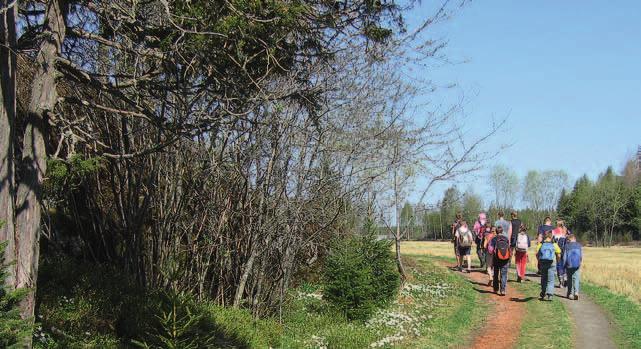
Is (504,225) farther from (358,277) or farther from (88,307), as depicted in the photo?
(88,307)

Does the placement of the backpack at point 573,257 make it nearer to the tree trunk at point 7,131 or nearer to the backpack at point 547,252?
the backpack at point 547,252

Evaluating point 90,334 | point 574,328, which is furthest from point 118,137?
point 574,328

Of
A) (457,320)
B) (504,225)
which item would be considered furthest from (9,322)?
(504,225)

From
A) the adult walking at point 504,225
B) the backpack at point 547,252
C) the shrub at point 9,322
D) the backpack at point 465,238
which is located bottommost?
the shrub at point 9,322

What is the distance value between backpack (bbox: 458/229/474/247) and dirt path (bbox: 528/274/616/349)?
4866mm

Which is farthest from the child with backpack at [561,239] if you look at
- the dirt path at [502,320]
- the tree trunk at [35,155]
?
the tree trunk at [35,155]

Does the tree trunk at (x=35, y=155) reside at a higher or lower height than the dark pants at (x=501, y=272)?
higher

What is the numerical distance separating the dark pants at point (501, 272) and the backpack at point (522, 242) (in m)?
1.54

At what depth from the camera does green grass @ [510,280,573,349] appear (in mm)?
11251

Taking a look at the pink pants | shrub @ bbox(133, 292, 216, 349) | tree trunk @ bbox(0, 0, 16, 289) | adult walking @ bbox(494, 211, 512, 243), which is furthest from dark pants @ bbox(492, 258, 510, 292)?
tree trunk @ bbox(0, 0, 16, 289)

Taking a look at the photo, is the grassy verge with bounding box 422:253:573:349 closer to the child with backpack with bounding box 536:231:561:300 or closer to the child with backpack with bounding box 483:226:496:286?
the child with backpack with bounding box 536:231:561:300

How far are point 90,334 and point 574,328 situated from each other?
939 cm

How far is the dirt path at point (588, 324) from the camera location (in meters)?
11.3

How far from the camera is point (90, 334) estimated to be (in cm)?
808
